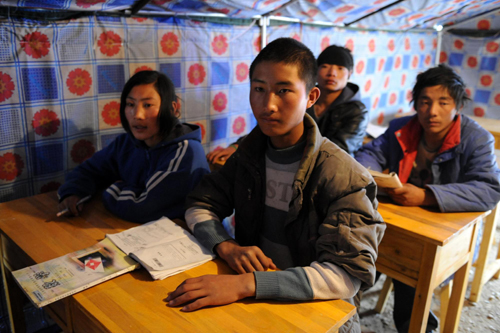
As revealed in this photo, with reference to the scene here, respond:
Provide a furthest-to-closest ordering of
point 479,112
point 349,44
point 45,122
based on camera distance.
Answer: point 479,112
point 349,44
point 45,122

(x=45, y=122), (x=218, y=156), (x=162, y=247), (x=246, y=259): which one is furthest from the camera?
(x=218, y=156)

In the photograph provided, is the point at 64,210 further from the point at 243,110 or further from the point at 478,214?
the point at 478,214

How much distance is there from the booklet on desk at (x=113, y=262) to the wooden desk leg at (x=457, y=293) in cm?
120

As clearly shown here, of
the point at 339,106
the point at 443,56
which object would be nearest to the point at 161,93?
the point at 339,106

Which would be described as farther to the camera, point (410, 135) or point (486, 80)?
point (486, 80)

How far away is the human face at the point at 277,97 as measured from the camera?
3.97ft

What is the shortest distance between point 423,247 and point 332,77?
1176 millimetres

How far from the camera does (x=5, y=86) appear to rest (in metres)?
1.71

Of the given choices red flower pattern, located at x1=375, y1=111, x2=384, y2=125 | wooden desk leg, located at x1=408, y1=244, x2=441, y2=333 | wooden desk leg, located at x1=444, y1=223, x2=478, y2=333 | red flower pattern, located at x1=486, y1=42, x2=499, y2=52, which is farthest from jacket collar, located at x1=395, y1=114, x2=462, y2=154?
red flower pattern, located at x1=486, y1=42, x2=499, y2=52

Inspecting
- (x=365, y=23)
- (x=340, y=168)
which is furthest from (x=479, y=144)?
(x=365, y=23)

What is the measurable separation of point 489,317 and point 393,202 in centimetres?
106

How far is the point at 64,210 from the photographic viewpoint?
159cm

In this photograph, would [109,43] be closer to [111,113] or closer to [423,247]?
[111,113]

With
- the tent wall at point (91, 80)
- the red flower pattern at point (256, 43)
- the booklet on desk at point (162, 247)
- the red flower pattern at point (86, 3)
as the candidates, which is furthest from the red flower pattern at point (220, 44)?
the booklet on desk at point (162, 247)
